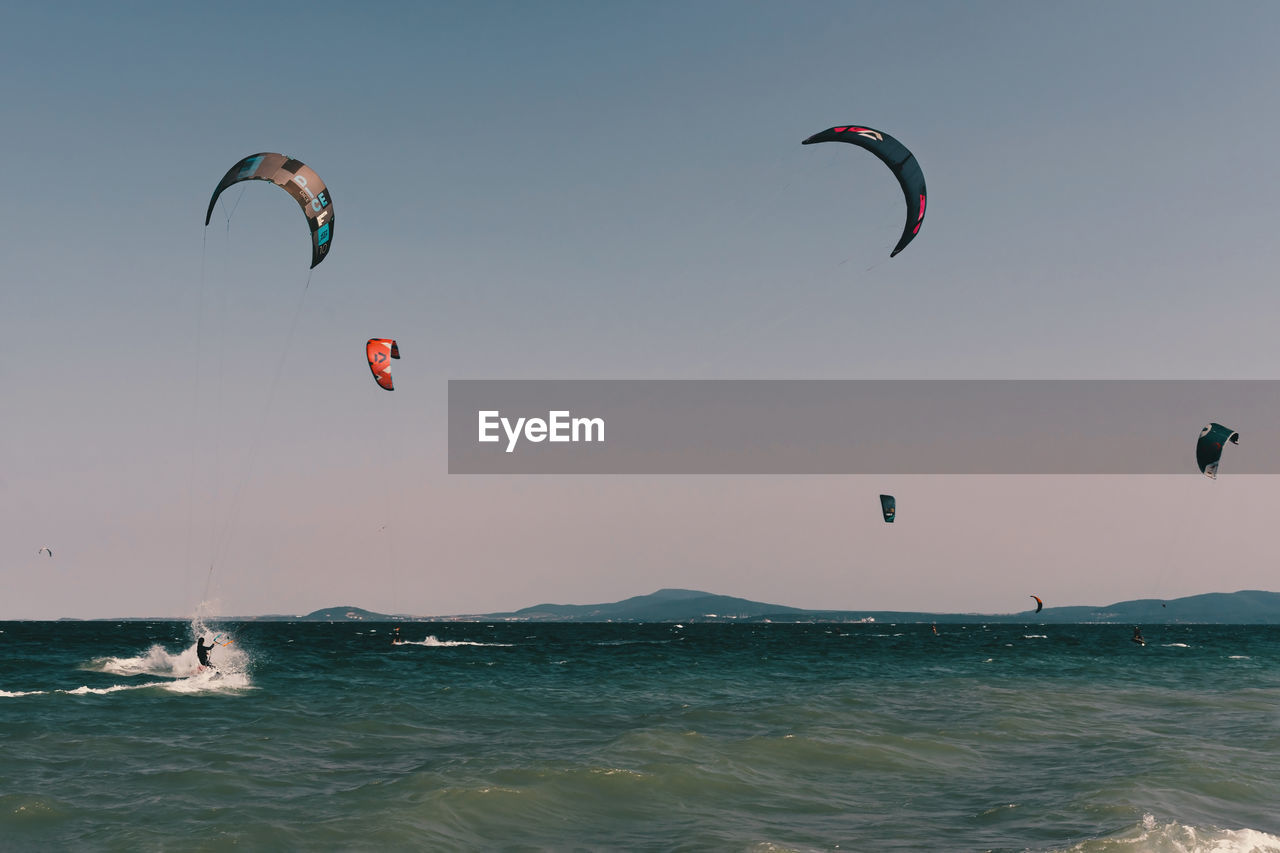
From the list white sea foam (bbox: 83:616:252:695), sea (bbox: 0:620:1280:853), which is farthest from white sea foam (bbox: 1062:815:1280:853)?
white sea foam (bbox: 83:616:252:695)

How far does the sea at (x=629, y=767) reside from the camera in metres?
10.7

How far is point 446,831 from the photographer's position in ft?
35.5

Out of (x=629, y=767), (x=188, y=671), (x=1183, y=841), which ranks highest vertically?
(x=1183, y=841)

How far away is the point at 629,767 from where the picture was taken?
14.3m

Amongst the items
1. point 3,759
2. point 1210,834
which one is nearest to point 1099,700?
point 1210,834

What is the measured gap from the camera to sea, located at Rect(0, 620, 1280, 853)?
→ 10.7 m

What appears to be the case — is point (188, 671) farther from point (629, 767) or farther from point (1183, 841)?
point (1183, 841)

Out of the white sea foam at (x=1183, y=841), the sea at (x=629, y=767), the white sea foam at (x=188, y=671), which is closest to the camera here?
the white sea foam at (x=1183, y=841)

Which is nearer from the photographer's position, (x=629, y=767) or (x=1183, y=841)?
(x=1183, y=841)

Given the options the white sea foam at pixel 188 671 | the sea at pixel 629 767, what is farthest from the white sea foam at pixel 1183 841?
the white sea foam at pixel 188 671

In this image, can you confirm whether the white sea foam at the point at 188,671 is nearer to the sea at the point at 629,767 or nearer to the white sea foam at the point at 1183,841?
the sea at the point at 629,767

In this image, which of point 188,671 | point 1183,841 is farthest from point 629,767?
point 188,671

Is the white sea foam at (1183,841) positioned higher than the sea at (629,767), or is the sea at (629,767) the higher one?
the white sea foam at (1183,841)

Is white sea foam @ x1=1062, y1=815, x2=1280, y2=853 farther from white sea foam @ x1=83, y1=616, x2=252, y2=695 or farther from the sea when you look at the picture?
white sea foam @ x1=83, y1=616, x2=252, y2=695
